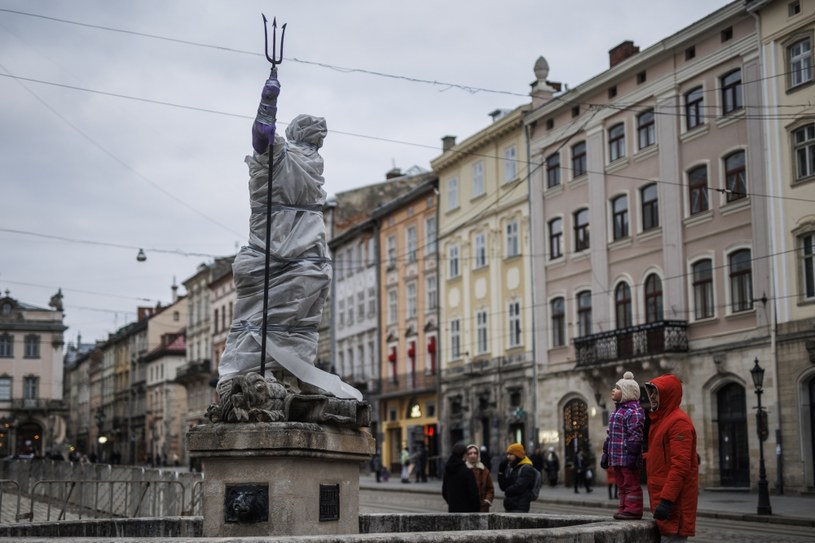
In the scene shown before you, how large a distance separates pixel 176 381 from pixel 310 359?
88470 millimetres

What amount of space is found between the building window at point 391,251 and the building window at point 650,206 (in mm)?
21354

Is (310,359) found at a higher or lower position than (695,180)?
lower

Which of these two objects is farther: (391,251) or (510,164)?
(391,251)

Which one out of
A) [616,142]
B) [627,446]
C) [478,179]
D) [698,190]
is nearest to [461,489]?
[627,446]

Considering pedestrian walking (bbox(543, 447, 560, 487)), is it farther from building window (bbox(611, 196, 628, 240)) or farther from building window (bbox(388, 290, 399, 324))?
building window (bbox(388, 290, 399, 324))

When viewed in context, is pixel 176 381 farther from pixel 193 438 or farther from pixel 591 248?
pixel 193 438

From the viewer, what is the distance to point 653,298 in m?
38.1

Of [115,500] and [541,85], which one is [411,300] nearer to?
[541,85]

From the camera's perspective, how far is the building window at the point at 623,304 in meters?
39.4

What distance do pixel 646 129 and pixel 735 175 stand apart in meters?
4.80

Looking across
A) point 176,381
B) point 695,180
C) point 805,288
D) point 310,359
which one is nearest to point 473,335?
point 695,180

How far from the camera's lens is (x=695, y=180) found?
119 feet

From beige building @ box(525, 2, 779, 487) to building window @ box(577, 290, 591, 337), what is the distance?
0.06 metres

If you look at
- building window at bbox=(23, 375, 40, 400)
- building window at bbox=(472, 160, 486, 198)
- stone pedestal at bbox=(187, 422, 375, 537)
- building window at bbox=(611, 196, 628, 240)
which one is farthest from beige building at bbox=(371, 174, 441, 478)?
building window at bbox=(23, 375, 40, 400)
